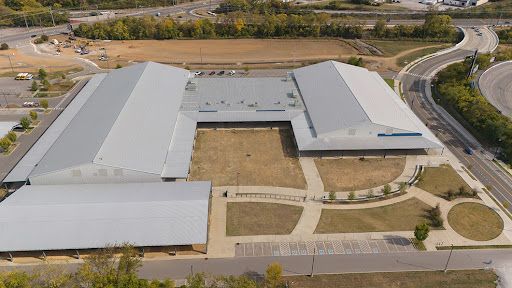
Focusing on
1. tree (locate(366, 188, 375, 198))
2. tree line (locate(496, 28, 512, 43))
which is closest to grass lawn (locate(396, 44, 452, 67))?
tree line (locate(496, 28, 512, 43))

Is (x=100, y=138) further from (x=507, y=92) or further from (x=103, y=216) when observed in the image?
(x=507, y=92)

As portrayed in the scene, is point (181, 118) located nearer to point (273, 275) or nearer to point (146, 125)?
point (146, 125)

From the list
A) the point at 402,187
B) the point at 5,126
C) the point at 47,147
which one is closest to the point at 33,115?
the point at 5,126

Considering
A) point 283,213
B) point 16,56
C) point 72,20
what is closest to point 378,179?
point 283,213

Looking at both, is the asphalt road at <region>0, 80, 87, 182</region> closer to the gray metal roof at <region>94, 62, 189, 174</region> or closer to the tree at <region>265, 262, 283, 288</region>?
the gray metal roof at <region>94, 62, 189, 174</region>

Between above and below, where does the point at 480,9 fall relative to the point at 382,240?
above

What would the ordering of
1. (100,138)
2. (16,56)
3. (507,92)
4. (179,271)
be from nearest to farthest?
1. (179,271)
2. (100,138)
3. (507,92)
4. (16,56)

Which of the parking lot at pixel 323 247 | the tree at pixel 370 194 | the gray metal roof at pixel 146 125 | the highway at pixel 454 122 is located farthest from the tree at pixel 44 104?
the highway at pixel 454 122
